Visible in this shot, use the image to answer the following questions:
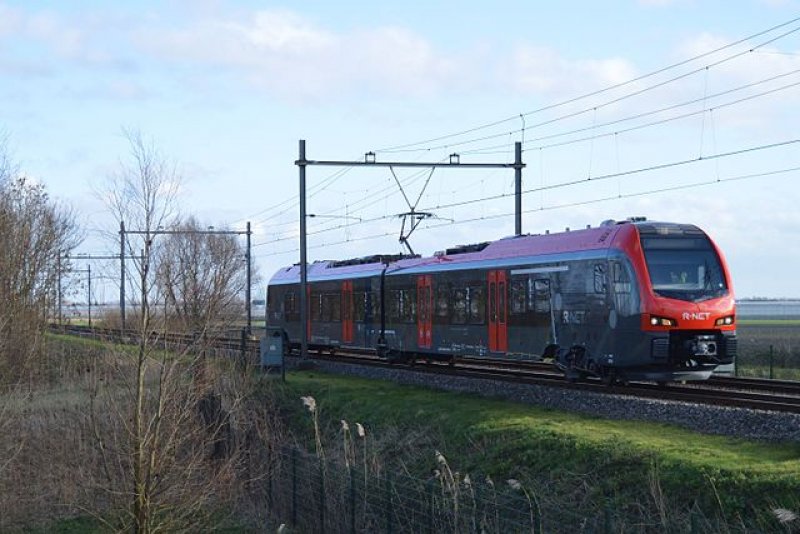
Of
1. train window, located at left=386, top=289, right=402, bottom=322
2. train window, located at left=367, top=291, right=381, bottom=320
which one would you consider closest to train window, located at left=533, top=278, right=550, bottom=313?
train window, located at left=386, top=289, right=402, bottom=322

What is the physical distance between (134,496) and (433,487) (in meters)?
4.41

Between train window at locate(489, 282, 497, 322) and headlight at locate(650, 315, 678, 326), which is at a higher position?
train window at locate(489, 282, 497, 322)

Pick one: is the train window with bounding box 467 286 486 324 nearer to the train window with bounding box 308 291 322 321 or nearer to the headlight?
the headlight

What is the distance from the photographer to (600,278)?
829 inches

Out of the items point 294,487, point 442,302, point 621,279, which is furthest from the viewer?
point 442,302

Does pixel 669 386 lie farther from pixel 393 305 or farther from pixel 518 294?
pixel 393 305

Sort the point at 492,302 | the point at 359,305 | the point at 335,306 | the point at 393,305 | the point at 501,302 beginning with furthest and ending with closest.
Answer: the point at 335,306, the point at 359,305, the point at 393,305, the point at 492,302, the point at 501,302

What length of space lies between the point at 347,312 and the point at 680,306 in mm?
18400

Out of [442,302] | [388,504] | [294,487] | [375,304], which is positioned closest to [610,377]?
[294,487]

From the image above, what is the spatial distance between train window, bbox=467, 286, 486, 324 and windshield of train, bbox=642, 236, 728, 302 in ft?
22.1

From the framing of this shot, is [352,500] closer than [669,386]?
Yes

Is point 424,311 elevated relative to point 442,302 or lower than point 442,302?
lower

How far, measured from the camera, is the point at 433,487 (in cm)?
1396

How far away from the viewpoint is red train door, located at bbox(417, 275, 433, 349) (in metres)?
30.1
